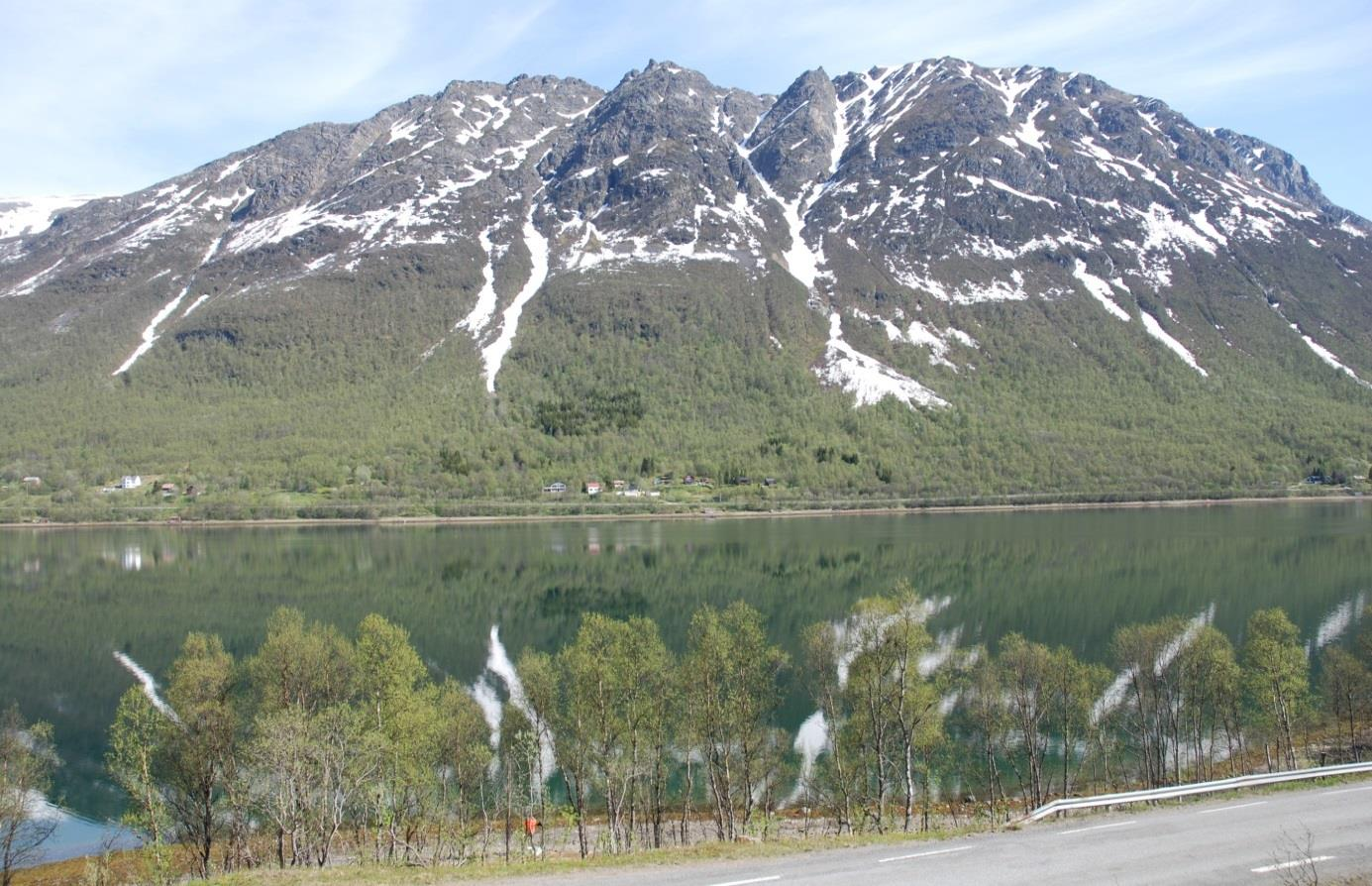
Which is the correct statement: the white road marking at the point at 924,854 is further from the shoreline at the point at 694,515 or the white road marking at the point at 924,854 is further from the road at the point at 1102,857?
the shoreline at the point at 694,515

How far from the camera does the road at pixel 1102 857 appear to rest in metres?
17.0

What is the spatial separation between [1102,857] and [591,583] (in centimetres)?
6927

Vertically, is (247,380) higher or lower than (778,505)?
higher

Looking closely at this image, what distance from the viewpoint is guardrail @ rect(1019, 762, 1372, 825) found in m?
21.4

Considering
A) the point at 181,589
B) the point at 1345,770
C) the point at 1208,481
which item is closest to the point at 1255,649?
the point at 1345,770

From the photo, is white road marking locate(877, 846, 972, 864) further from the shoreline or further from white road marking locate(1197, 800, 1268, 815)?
the shoreline

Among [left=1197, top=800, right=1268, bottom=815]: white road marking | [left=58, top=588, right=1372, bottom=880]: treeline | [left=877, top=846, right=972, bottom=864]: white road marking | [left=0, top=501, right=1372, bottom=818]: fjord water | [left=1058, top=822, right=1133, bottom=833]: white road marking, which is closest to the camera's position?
[left=877, top=846, right=972, bottom=864]: white road marking

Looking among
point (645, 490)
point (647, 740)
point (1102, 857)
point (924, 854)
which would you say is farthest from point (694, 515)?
point (1102, 857)

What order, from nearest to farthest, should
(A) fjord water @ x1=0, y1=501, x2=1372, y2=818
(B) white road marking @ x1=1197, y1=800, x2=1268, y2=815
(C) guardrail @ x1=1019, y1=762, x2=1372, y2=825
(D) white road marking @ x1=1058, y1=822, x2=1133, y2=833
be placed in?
(D) white road marking @ x1=1058, y1=822, x2=1133, y2=833 → (C) guardrail @ x1=1019, y1=762, x2=1372, y2=825 → (B) white road marking @ x1=1197, y1=800, x2=1268, y2=815 → (A) fjord water @ x1=0, y1=501, x2=1372, y2=818

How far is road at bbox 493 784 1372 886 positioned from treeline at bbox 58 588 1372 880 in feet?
26.4

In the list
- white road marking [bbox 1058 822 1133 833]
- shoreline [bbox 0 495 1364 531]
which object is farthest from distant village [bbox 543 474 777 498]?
white road marking [bbox 1058 822 1133 833]

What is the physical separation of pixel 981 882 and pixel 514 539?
107047 mm

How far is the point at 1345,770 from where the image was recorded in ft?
78.2

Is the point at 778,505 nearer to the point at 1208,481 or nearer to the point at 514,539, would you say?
the point at 514,539
